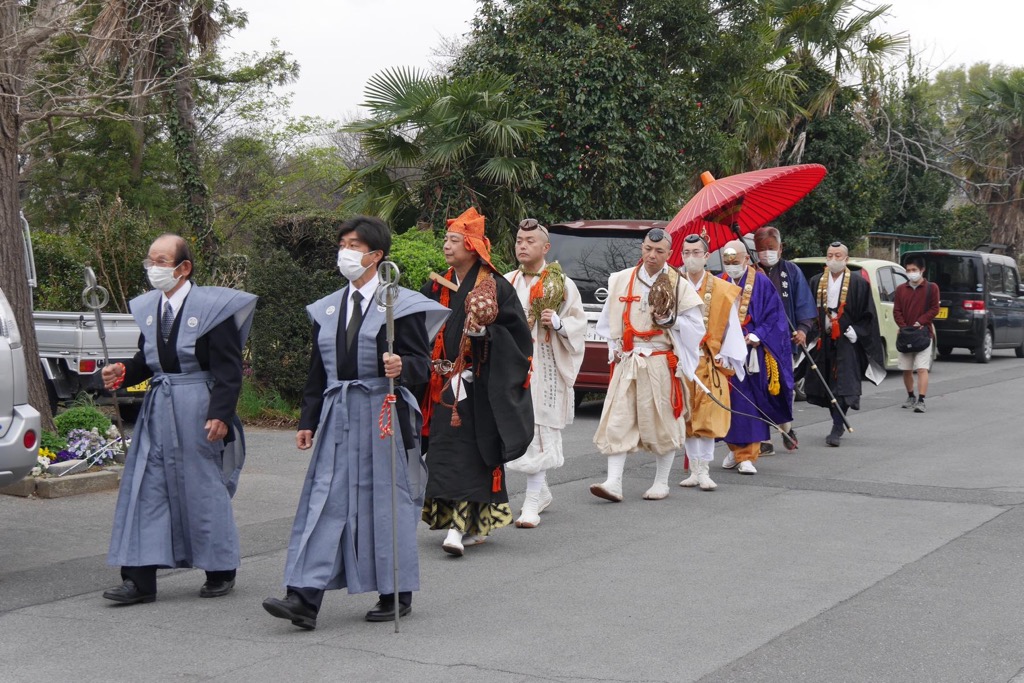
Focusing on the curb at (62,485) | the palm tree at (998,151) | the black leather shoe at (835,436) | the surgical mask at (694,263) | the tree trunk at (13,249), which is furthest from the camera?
the palm tree at (998,151)

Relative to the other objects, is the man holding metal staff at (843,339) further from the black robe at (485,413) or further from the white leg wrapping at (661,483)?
the black robe at (485,413)

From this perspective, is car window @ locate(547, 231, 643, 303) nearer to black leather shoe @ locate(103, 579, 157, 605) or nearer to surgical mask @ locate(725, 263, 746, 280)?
surgical mask @ locate(725, 263, 746, 280)

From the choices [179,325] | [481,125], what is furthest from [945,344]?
[179,325]

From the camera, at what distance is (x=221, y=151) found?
33.4 m

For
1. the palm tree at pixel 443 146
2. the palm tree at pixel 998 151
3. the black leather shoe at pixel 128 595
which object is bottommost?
the black leather shoe at pixel 128 595

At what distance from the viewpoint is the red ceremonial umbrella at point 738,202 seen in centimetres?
974

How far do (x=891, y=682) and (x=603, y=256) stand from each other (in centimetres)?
871

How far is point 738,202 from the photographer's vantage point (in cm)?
1031

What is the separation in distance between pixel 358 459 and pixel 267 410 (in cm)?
715

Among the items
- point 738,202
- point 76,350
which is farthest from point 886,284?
point 76,350

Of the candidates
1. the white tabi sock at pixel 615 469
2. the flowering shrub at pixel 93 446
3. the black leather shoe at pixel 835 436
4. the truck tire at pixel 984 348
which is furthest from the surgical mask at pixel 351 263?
the truck tire at pixel 984 348

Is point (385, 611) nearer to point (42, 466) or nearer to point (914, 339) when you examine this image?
point (42, 466)

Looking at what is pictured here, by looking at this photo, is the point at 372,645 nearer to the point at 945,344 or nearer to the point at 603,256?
the point at 603,256

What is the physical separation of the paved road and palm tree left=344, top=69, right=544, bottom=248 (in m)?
7.29
